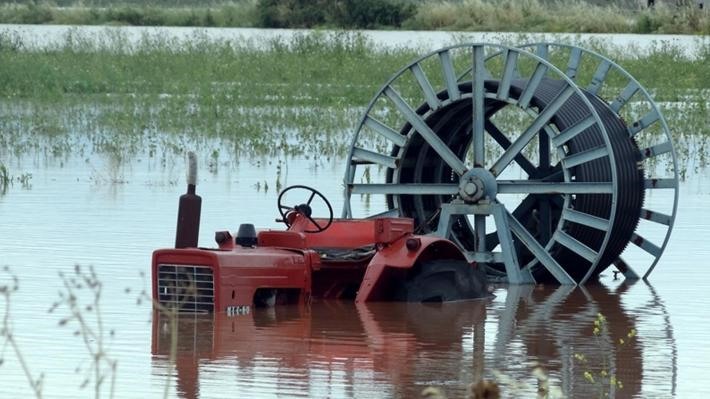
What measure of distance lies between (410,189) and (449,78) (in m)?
1.08

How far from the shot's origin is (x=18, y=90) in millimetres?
38000

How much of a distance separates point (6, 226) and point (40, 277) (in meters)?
3.70

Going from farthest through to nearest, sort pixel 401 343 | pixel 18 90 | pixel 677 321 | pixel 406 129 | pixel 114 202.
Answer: pixel 18 90
pixel 114 202
pixel 406 129
pixel 677 321
pixel 401 343

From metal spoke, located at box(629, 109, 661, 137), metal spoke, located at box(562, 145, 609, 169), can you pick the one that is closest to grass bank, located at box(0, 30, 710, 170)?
metal spoke, located at box(629, 109, 661, 137)

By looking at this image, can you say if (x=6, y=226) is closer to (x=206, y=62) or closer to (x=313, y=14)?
(x=206, y=62)

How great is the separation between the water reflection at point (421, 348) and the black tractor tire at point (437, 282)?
6.1 inches

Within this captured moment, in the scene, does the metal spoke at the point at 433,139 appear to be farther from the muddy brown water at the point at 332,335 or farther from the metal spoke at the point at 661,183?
the metal spoke at the point at 661,183

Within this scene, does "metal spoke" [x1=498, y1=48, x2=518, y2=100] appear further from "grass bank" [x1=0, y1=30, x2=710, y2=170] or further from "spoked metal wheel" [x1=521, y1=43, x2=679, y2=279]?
"grass bank" [x1=0, y1=30, x2=710, y2=170]

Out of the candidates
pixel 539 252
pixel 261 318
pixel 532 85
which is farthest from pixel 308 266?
pixel 532 85

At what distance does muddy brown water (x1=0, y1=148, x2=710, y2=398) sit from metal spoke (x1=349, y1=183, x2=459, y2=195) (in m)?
1.05

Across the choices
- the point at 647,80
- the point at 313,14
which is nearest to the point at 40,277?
the point at 647,80

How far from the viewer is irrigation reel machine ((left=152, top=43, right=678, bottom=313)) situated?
15.0m

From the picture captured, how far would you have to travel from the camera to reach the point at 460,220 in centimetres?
1862

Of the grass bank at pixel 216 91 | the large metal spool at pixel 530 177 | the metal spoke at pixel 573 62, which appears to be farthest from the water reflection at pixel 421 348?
the grass bank at pixel 216 91
